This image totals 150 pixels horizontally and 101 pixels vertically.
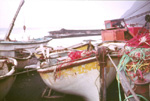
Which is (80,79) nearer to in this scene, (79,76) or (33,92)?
(79,76)

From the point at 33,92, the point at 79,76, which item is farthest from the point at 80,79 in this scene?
the point at 33,92

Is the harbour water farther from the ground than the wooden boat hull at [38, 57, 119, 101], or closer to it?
closer to it

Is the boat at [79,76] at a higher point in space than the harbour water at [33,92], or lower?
higher

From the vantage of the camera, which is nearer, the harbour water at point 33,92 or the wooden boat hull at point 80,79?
the wooden boat hull at point 80,79

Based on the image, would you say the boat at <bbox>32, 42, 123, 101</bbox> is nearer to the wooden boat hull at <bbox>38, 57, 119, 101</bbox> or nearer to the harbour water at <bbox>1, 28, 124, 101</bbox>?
the wooden boat hull at <bbox>38, 57, 119, 101</bbox>

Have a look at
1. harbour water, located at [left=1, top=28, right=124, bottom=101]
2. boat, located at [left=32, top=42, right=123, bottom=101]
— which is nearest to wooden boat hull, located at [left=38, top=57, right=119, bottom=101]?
boat, located at [left=32, top=42, right=123, bottom=101]

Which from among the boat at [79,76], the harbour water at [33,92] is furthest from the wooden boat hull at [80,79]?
the harbour water at [33,92]

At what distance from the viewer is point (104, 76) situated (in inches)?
113

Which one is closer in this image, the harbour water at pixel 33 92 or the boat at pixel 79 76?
the boat at pixel 79 76

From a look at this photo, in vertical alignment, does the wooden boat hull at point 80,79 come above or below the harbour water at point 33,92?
above

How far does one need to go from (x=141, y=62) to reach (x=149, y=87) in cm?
100

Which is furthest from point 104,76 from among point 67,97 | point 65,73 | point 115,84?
point 115,84

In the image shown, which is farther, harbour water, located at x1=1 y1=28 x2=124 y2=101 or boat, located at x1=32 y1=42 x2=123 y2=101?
harbour water, located at x1=1 y1=28 x2=124 y2=101

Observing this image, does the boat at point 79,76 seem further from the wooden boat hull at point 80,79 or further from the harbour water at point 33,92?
the harbour water at point 33,92
